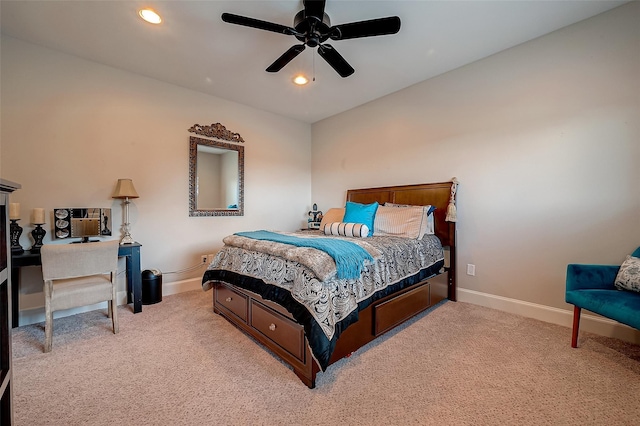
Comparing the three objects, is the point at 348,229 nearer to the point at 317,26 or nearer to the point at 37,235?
the point at 317,26

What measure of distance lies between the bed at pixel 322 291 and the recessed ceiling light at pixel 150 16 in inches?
81.7

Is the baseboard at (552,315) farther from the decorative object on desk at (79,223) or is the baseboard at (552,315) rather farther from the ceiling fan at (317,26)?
the decorative object on desk at (79,223)

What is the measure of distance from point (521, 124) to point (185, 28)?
3.43 m

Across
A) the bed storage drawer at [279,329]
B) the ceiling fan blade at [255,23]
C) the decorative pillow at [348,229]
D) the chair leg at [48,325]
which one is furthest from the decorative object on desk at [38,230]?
the decorative pillow at [348,229]

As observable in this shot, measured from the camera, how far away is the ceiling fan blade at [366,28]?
74.1 inches

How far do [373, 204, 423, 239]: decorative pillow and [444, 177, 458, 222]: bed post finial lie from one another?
14.6 inches

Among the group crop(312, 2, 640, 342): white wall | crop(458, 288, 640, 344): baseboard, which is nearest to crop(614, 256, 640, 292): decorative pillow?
crop(312, 2, 640, 342): white wall

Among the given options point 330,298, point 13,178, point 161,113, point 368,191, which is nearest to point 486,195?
point 368,191

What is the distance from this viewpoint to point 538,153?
2.61 m

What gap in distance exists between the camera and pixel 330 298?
172cm

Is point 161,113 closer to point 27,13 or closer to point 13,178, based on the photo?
point 27,13

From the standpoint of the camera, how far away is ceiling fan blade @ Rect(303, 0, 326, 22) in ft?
5.99

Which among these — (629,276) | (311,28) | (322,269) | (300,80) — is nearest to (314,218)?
(300,80)

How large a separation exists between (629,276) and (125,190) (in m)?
4.59
